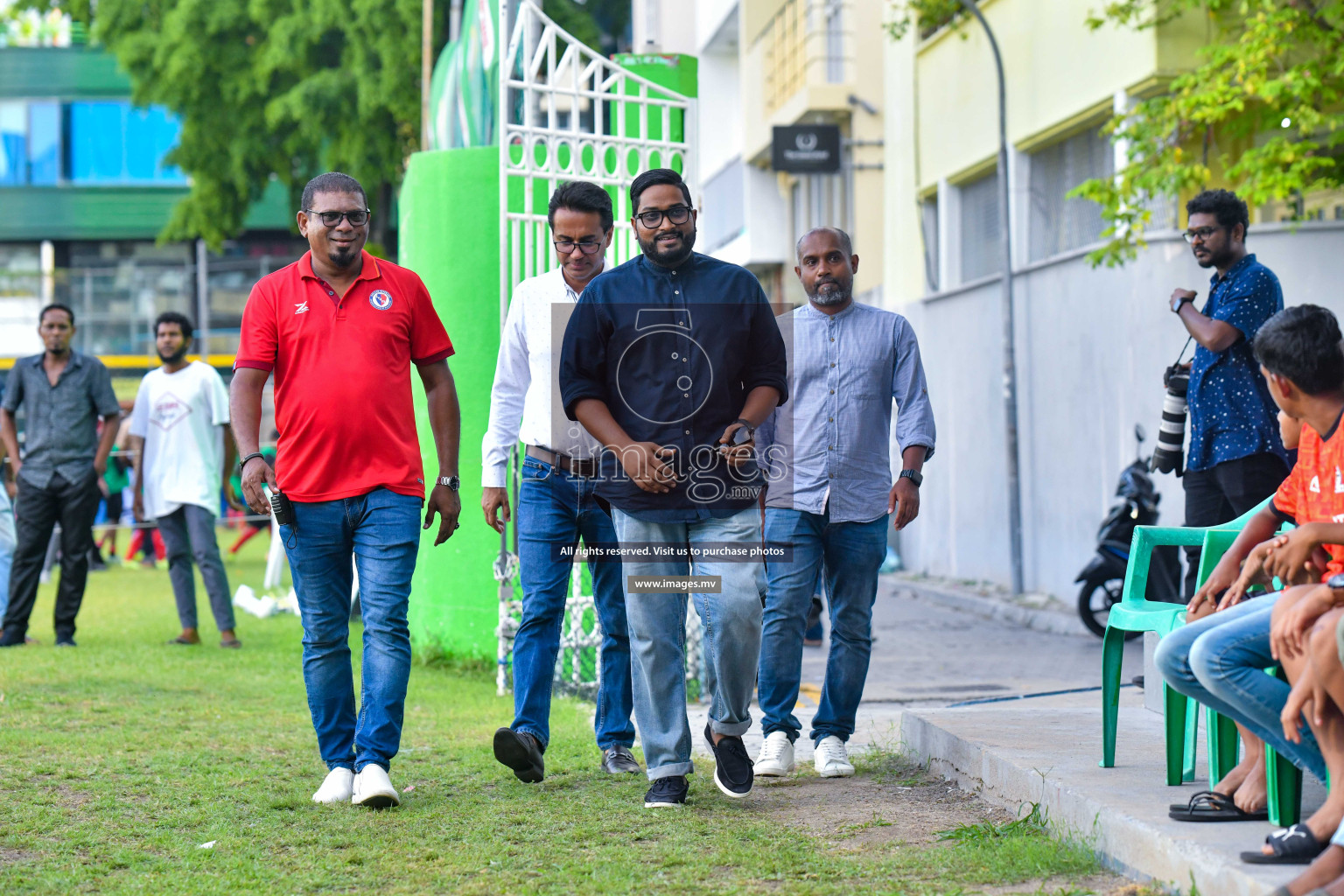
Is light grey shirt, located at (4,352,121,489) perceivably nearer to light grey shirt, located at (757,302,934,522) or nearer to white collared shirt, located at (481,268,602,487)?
white collared shirt, located at (481,268,602,487)

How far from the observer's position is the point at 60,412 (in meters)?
10.5

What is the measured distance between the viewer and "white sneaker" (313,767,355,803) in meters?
5.63

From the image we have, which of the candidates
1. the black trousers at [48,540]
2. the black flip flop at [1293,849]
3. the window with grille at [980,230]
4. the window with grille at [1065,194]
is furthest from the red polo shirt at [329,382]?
the window with grille at [980,230]

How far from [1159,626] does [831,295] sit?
201cm

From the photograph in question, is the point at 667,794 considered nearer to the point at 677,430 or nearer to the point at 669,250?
the point at 677,430

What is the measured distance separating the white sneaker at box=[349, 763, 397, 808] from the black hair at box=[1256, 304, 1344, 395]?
3.13 m

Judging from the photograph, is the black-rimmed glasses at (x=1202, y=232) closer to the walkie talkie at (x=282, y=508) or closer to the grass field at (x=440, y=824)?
the grass field at (x=440, y=824)

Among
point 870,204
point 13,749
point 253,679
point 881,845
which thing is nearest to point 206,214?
point 870,204

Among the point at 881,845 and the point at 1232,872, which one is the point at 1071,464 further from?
the point at 1232,872

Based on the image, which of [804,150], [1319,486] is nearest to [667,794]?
[1319,486]

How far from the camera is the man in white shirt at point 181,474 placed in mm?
10578

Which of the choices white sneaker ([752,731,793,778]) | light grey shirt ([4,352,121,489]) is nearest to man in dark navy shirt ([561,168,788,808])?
white sneaker ([752,731,793,778])

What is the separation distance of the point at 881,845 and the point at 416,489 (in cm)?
205

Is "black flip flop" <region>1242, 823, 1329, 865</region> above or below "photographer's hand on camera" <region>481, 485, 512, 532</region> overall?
below
